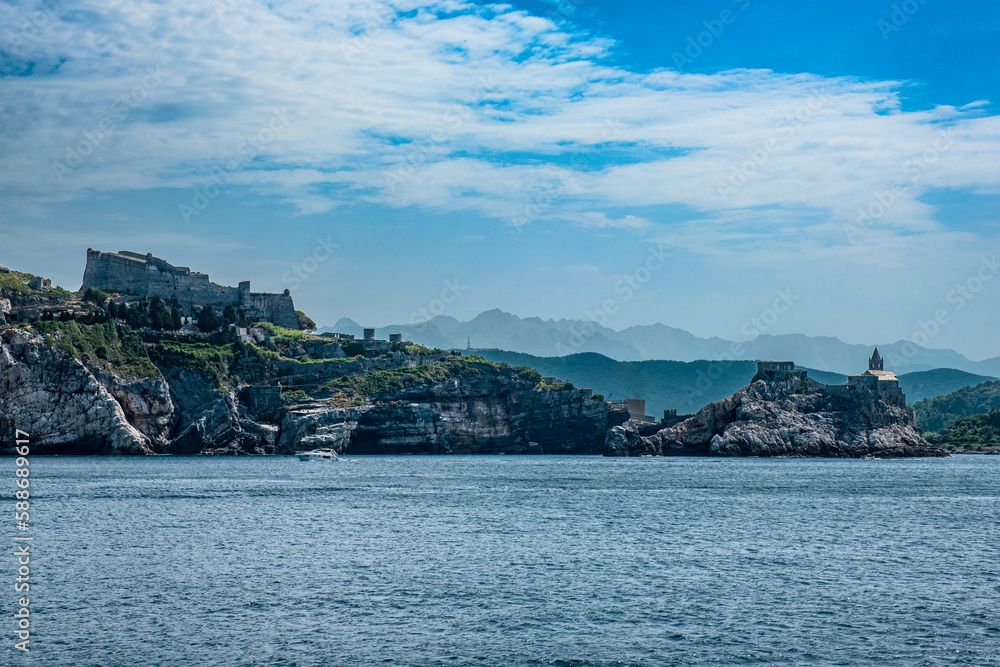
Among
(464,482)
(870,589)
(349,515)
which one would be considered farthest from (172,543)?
(464,482)

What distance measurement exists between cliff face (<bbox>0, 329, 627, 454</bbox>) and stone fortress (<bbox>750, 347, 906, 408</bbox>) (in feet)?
85.0

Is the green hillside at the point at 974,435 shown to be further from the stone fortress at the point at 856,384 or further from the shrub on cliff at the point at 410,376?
the shrub on cliff at the point at 410,376

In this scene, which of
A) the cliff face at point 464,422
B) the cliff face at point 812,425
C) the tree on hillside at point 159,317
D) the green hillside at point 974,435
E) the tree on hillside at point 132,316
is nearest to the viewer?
the cliff face at point 812,425

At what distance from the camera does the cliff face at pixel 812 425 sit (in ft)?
411

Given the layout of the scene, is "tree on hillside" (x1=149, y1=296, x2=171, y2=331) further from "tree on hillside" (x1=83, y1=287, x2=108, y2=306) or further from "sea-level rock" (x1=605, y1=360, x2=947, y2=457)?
"sea-level rock" (x1=605, y1=360, x2=947, y2=457)

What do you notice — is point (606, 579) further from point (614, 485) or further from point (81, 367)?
point (81, 367)

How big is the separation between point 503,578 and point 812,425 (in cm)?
9790

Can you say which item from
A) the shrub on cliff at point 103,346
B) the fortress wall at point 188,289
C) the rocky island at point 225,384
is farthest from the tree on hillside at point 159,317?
the fortress wall at point 188,289

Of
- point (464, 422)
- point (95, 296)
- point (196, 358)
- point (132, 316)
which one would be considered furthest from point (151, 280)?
point (464, 422)

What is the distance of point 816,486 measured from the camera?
76.7 meters

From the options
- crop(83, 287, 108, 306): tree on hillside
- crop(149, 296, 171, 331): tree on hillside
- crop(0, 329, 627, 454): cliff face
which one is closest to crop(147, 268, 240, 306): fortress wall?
crop(83, 287, 108, 306): tree on hillside

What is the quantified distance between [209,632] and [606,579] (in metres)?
Result: 14.1

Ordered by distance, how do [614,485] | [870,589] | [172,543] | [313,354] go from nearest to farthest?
[870,589], [172,543], [614,485], [313,354]

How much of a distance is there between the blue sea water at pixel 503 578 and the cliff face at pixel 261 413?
4327cm
